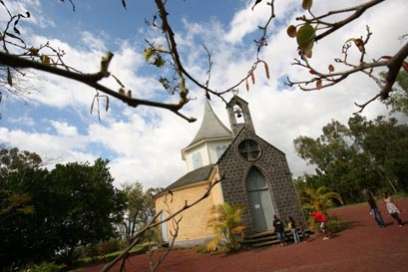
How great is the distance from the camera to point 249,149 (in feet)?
62.0

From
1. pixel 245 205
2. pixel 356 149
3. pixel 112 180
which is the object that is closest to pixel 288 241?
pixel 245 205

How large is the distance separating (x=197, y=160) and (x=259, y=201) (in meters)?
11.0

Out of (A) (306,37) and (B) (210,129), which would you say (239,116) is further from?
(A) (306,37)

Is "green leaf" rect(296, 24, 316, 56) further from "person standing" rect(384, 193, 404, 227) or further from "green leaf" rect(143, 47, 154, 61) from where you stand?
"person standing" rect(384, 193, 404, 227)

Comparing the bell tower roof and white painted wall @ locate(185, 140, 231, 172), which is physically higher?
the bell tower roof

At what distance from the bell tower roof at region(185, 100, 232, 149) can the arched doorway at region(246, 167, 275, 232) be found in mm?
8826

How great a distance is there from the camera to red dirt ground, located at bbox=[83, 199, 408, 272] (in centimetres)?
857

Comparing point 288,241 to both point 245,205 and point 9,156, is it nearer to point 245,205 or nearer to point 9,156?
point 245,205

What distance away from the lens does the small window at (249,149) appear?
1870 cm

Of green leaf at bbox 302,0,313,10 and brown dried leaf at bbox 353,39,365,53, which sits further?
brown dried leaf at bbox 353,39,365,53

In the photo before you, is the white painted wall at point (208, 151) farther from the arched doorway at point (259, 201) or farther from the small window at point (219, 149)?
the arched doorway at point (259, 201)

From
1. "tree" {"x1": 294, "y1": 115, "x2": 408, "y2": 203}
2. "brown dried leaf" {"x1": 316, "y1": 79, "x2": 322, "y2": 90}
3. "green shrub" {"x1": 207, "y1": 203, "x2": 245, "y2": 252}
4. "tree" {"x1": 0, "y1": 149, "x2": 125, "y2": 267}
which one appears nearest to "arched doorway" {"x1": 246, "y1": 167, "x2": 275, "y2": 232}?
"green shrub" {"x1": 207, "y1": 203, "x2": 245, "y2": 252}

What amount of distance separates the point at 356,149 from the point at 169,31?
47238 millimetres

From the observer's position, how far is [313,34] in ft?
3.13
